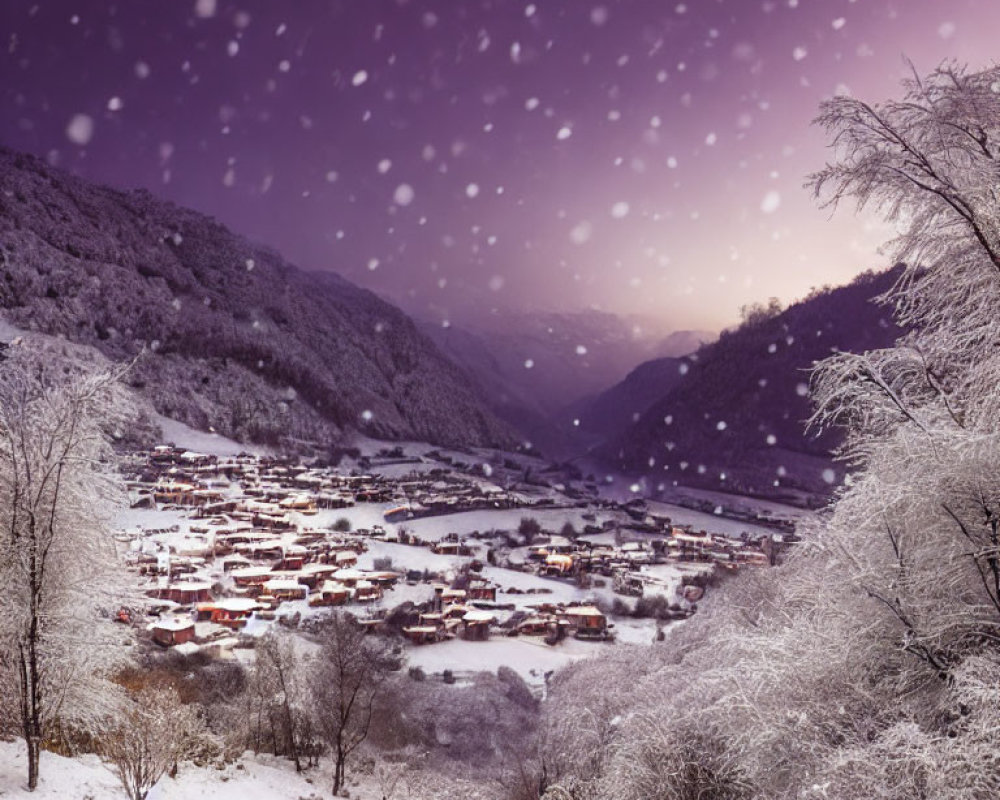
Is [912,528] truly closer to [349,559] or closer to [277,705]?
[277,705]

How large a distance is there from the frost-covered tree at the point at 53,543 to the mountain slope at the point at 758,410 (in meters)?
67.5

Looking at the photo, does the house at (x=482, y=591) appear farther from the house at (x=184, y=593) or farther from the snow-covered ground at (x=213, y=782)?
the snow-covered ground at (x=213, y=782)

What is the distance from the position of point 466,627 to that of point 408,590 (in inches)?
201

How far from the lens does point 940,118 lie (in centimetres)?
405

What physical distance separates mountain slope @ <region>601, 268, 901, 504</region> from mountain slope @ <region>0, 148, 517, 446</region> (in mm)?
35541

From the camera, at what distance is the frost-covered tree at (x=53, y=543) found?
7.07m

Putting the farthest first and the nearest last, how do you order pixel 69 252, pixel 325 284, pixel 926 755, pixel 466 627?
pixel 325 284 < pixel 69 252 < pixel 466 627 < pixel 926 755

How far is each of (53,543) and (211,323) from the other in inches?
3864

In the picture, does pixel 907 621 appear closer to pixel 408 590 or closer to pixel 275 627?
pixel 275 627

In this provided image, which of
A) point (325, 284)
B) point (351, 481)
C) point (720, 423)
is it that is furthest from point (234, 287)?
point (720, 423)

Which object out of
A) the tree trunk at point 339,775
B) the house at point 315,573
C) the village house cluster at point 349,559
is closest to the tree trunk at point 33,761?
the village house cluster at point 349,559

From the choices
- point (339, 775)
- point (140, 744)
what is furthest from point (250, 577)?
point (140, 744)

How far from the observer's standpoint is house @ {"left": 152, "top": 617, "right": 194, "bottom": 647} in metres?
19.1

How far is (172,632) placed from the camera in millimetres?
19203
